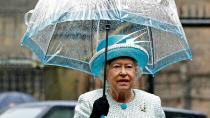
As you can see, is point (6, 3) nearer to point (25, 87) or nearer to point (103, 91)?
point (25, 87)

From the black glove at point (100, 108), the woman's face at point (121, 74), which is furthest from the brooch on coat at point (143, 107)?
the black glove at point (100, 108)

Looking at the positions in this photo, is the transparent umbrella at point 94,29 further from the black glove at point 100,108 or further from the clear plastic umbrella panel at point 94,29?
the black glove at point 100,108

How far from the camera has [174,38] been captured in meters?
6.24

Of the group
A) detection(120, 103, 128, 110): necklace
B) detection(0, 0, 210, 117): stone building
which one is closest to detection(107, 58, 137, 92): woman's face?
detection(120, 103, 128, 110): necklace

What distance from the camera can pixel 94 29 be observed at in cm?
614

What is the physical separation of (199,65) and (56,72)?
11.3 feet

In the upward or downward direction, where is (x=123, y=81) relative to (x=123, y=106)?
upward

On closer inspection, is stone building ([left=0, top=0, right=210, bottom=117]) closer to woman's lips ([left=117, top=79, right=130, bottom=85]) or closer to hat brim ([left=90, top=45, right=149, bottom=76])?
hat brim ([left=90, top=45, right=149, bottom=76])

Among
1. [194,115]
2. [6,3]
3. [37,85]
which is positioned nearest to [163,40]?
[194,115]

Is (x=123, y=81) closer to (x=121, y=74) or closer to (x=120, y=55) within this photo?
(x=121, y=74)

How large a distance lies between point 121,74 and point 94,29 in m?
0.83

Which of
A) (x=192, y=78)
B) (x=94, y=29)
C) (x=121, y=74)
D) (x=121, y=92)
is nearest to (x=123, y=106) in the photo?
(x=121, y=92)

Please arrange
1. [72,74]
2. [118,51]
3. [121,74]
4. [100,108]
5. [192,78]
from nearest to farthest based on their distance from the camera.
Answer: [100,108]
[121,74]
[118,51]
[192,78]
[72,74]

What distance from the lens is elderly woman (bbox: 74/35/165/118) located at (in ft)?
17.7
